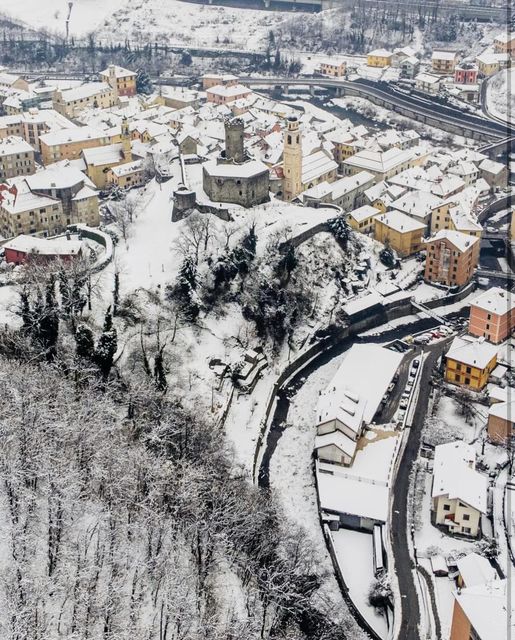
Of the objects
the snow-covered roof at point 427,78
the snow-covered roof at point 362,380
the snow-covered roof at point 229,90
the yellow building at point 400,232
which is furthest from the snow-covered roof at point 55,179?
the snow-covered roof at point 427,78

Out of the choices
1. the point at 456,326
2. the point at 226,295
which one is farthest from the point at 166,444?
the point at 456,326

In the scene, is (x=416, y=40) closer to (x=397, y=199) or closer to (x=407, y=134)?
(x=407, y=134)

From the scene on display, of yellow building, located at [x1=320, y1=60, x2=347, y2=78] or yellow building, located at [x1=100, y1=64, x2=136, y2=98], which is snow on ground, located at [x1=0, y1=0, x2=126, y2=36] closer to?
yellow building, located at [x1=100, y1=64, x2=136, y2=98]

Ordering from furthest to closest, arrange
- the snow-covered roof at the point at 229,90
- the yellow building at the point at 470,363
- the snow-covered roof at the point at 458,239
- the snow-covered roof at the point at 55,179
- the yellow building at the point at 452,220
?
the snow-covered roof at the point at 229,90
the yellow building at the point at 452,220
the snow-covered roof at the point at 458,239
the snow-covered roof at the point at 55,179
the yellow building at the point at 470,363

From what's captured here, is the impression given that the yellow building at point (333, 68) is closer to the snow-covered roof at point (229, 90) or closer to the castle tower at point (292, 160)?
the snow-covered roof at point (229, 90)

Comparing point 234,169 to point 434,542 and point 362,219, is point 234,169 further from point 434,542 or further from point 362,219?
point 434,542
